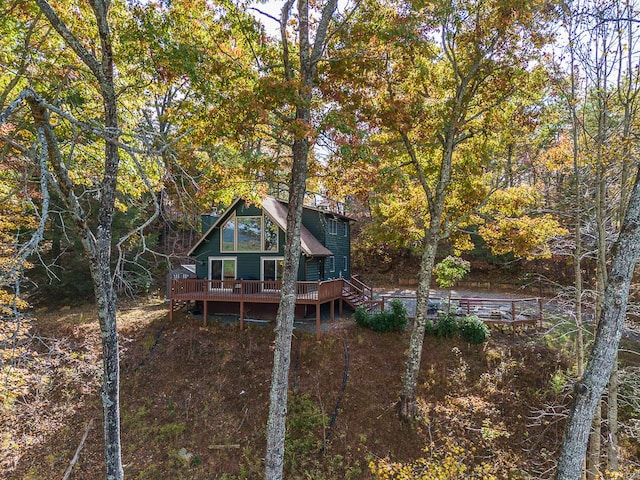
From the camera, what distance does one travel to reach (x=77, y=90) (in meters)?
7.53

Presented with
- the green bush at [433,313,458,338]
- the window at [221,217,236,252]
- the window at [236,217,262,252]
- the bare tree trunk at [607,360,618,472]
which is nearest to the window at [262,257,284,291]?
the window at [236,217,262,252]

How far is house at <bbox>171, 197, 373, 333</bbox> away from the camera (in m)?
14.3

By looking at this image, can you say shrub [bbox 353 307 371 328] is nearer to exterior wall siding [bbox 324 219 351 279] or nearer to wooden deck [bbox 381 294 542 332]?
wooden deck [bbox 381 294 542 332]

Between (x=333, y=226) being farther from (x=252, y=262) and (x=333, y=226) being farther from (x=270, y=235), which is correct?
(x=252, y=262)

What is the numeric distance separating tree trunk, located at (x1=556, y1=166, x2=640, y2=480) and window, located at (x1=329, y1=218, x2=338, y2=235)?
42.7ft

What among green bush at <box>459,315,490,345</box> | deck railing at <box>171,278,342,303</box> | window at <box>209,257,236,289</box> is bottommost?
green bush at <box>459,315,490,345</box>

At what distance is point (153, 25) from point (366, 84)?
4496mm

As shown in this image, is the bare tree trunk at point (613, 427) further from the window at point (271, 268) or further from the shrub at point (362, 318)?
the window at point (271, 268)

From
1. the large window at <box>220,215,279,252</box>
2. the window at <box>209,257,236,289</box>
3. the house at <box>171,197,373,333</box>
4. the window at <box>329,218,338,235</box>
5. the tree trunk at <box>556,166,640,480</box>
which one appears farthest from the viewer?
the window at <box>329,218,338,235</box>

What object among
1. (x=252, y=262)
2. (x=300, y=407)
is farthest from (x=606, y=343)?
(x=252, y=262)

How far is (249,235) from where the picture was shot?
15523 mm

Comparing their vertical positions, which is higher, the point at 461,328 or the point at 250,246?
the point at 250,246

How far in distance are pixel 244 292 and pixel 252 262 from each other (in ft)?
5.68

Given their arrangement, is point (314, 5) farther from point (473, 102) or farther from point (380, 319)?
point (380, 319)
